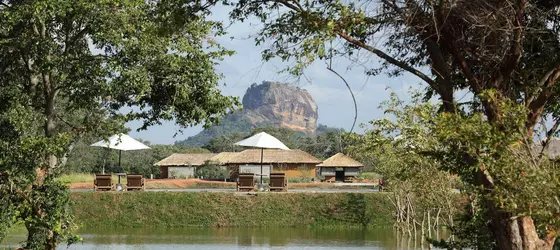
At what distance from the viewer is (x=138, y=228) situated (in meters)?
22.1

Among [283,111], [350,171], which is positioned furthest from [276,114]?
[350,171]

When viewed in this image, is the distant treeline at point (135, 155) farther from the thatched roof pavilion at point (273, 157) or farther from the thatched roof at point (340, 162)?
the thatched roof pavilion at point (273, 157)

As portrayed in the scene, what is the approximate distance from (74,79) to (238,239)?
9547mm

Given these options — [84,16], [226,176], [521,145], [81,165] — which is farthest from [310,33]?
[81,165]

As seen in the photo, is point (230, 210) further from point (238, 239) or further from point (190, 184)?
point (190, 184)

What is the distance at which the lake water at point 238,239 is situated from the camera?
17.3 metres

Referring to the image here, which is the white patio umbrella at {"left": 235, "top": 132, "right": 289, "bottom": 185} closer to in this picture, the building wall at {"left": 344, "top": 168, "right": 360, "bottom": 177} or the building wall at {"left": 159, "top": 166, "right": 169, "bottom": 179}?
the building wall at {"left": 344, "top": 168, "right": 360, "bottom": 177}

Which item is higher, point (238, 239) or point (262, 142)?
point (262, 142)

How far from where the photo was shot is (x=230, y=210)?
23016 mm

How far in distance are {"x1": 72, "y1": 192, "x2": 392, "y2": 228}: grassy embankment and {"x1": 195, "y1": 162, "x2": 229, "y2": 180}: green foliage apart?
13.8m

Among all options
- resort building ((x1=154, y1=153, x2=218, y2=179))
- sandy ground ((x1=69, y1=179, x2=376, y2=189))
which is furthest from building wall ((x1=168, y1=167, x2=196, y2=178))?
sandy ground ((x1=69, y1=179, x2=376, y2=189))

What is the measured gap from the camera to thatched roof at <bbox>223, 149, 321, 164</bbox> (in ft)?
124

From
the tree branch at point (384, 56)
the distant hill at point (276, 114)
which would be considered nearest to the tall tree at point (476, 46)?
the tree branch at point (384, 56)

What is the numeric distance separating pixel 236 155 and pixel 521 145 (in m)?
33.3
